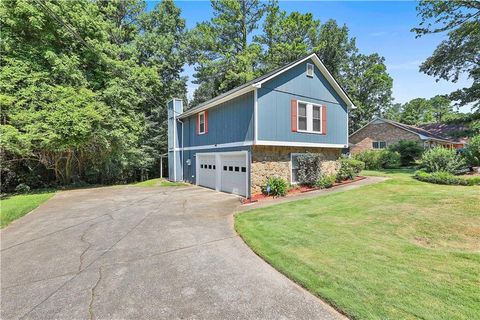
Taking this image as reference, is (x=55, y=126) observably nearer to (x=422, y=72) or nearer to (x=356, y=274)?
(x=356, y=274)

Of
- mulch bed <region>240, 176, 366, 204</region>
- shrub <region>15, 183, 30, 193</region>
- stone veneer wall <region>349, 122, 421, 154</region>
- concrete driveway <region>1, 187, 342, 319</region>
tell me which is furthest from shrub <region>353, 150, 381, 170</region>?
shrub <region>15, 183, 30, 193</region>

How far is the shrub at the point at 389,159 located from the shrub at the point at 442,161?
7.20 metres

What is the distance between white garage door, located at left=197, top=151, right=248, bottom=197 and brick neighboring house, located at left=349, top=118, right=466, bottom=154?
20873 millimetres

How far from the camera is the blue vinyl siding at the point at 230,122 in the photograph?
11.6 metres

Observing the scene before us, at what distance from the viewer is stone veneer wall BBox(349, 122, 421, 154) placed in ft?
86.8

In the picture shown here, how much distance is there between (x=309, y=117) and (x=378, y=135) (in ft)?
65.5

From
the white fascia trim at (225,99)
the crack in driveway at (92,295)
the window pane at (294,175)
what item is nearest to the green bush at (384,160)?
the window pane at (294,175)

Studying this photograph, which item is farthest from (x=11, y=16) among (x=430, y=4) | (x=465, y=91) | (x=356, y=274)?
(x=465, y=91)

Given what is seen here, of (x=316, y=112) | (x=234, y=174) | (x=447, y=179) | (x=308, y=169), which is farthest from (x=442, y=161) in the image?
(x=234, y=174)

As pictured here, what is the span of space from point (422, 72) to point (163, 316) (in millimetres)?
29890

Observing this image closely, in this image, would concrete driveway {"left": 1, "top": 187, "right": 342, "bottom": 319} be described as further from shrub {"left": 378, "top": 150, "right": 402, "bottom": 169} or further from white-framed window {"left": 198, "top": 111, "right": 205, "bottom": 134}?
shrub {"left": 378, "top": 150, "right": 402, "bottom": 169}

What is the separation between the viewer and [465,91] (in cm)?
2292

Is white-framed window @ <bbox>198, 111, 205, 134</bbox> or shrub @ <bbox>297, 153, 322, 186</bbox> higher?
white-framed window @ <bbox>198, 111, 205, 134</bbox>

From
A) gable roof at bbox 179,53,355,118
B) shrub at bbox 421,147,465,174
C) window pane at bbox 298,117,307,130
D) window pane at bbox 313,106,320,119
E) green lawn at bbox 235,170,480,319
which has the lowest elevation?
green lawn at bbox 235,170,480,319
